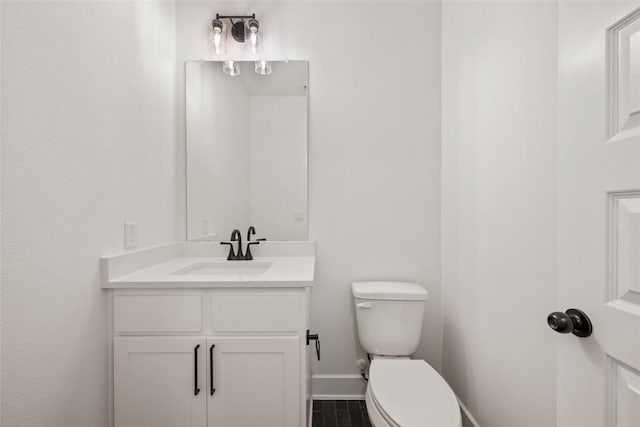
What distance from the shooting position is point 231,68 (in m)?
1.82

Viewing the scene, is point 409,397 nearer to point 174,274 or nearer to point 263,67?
point 174,274

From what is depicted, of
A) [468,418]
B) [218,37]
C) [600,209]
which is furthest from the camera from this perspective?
[218,37]

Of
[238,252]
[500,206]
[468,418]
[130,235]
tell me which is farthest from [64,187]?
[468,418]

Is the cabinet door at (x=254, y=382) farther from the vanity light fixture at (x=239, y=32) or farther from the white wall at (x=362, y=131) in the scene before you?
the vanity light fixture at (x=239, y=32)

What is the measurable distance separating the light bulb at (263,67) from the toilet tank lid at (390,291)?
4.28ft

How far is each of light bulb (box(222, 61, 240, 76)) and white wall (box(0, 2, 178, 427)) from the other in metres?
0.44

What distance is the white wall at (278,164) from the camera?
1.83m

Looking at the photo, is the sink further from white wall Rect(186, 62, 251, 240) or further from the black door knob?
the black door knob

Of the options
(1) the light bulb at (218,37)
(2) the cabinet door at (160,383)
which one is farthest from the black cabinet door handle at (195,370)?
(1) the light bulb at (218,37)

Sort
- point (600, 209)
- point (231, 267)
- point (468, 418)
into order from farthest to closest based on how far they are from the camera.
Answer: point (231, 267)
point (468, 418)
point (600, 209)

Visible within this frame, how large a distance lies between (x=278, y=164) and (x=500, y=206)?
3.74 feet

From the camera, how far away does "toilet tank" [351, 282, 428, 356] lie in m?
1.63

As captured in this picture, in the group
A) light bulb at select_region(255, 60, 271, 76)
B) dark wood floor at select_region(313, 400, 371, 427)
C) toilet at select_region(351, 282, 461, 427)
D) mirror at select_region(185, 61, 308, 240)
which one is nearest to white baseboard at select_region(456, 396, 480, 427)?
toilet at select_region(351, 282, 461, 427)

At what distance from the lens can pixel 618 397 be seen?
0.60 metres
